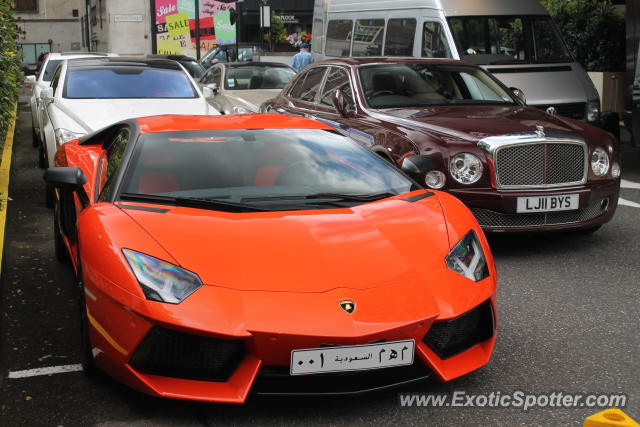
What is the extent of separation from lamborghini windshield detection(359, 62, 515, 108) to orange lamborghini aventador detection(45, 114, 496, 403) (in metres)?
3.39

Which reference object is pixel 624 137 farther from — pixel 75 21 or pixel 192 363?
pixel 75 21

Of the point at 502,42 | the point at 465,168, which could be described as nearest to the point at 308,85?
the point at 465,168

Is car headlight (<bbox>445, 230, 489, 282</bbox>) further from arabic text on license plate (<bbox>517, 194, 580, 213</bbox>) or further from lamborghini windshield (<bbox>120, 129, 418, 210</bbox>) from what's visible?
arabic text on license plate (<bbox>517, 194, 580, 213</bbox>)

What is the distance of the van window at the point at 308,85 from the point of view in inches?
364

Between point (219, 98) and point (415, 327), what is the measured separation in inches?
445

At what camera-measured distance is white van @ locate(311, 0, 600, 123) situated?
11406 millimetres

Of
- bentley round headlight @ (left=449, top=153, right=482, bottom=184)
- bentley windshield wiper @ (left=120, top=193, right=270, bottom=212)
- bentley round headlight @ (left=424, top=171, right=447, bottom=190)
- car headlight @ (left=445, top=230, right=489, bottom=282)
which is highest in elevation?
bentley windshield wiper @ (left=120, top=193, right=270, bottom=212)

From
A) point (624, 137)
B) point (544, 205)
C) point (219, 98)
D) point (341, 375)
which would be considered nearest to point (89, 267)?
point (341, 375)

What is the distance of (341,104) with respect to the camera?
8117 mm

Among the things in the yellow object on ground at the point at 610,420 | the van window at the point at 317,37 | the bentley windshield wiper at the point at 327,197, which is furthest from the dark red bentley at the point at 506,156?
the van window at the point at 317,37

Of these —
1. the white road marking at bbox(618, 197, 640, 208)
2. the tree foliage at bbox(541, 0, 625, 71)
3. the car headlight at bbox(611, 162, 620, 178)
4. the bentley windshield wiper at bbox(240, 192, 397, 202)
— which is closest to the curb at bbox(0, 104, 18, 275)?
the bentley windshield wiper at bbox(240, 192, 397, 202)

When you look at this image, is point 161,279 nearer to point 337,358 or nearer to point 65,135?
point 337,358

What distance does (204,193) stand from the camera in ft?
14.7

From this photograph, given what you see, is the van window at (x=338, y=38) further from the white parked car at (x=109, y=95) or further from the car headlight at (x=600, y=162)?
the car headlight at (x=600, y=162)
